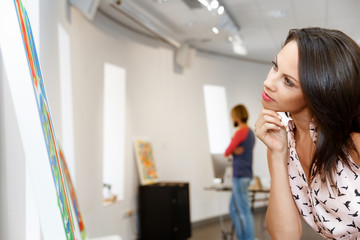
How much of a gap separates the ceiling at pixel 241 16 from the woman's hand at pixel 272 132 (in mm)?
3673

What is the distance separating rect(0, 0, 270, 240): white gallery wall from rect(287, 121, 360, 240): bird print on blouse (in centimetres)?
107

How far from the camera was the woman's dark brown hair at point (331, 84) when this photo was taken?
105 cm

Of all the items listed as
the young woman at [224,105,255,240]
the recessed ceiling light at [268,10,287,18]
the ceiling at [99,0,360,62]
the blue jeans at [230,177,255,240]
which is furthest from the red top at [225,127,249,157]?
the recessed ceiling light at [268,10,287,18]

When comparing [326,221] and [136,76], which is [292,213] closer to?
[326,221]

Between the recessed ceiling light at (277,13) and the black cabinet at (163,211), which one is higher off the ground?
the recessed ceiling light at (277,13)

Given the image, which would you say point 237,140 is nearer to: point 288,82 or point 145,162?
point 145,162

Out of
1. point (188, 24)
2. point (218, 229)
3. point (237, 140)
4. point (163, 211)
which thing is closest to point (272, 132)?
Answer: point (237, 140)

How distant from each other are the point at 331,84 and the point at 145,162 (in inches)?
212

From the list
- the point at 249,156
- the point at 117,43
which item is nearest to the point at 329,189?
the point at 249,156

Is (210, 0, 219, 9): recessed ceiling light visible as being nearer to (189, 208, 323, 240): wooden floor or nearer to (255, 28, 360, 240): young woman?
(189, 208, 323, 240): wooden floor

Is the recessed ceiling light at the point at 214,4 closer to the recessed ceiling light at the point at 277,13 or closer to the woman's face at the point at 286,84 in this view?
the recessed ceiling light at the point at 277,13

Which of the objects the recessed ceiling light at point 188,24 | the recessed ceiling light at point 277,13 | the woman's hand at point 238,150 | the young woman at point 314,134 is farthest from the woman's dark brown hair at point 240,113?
the young woman at point 314,134

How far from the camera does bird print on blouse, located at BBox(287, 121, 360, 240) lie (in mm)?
1141

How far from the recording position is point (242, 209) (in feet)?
17.3
